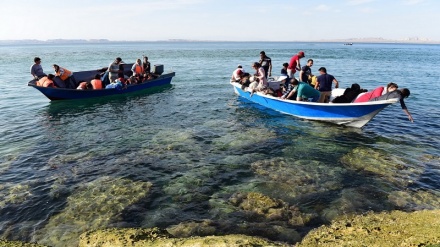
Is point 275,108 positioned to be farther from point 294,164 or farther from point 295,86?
point 294,164

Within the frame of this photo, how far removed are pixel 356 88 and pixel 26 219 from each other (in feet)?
45.1

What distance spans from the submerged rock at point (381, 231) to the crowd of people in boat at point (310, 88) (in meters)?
6.12

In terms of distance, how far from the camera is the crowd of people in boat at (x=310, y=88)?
11.5 m

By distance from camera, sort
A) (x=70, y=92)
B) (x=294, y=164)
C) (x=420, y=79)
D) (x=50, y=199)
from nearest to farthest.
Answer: (x=50, y=199) → (x=294, y=164) → (x=70, y=92) → (x=420, y=79)

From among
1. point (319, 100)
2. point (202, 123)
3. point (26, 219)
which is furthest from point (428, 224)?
point (202, 123)

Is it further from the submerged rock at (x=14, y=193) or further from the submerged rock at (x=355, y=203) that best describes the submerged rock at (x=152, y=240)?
the submerged rock at (x=14, y=193)

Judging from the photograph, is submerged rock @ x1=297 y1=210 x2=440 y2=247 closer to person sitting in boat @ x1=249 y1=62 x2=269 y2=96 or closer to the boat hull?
person sitting in boat @ x1=249 y1=62 x2=269 y2=96

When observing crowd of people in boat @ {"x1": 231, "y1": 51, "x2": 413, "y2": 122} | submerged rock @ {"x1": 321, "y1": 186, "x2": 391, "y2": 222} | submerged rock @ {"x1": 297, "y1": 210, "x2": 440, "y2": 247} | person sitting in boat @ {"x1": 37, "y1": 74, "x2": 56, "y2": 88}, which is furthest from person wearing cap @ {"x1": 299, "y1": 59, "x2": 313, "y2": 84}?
person sitting in boat @ {"x1": 37, "y1": 74, "x2": 56, "y2": 88}

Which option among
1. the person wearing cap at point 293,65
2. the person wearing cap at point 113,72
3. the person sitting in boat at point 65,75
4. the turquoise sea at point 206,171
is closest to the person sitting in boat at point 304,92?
the turquoise sea at point 206,171

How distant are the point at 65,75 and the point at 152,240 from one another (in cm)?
1819

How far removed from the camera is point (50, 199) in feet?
25.6

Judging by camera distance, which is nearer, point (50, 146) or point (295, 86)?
point (50, 146)

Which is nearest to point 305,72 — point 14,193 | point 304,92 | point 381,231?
point 304,92

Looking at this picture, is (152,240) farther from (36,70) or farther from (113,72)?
(36,70)
